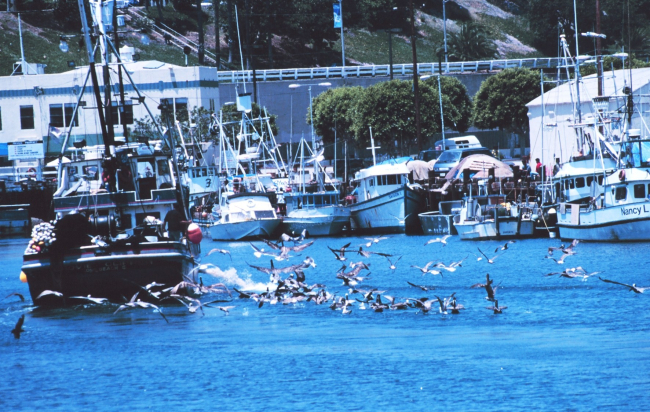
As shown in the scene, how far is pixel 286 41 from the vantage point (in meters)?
122

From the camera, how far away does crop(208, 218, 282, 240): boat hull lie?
204ft

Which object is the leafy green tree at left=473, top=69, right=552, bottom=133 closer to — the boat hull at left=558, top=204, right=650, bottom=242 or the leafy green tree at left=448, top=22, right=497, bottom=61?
A: the boat hull at left=558, top=204, right=650, bottom=242

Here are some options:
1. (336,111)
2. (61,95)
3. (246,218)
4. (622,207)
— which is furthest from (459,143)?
(622,207)

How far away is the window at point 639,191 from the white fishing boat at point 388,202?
1679 centimetres

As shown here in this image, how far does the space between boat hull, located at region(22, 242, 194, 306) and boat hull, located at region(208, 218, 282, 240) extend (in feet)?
103

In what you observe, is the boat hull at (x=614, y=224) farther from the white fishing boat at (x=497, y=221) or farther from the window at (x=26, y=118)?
the window at (x=26, y=118)

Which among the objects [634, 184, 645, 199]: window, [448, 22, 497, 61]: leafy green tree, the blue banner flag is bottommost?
[634, 184, 645, 199]: window

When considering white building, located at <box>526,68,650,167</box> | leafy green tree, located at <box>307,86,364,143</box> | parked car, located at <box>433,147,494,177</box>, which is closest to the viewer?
white building, located at <box>526,68,650,167</box>

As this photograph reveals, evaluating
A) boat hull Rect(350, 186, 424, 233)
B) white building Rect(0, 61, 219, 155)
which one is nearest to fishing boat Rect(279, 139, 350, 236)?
boat hull Rect(350, 186, 424, 233)

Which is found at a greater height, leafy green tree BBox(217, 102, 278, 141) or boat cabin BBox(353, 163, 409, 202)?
leafy green tree BBox(217, 102, 278, 141)

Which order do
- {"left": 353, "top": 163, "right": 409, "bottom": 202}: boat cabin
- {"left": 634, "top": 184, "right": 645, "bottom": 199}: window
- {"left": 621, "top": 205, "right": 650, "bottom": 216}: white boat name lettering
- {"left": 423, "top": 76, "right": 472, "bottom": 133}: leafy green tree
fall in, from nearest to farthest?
{"left": 621, "top": 205, "right": 650, "bottom": 216}: white boat name lettering, {"left": 634, "top": 184, "right": 645, "bottom": 199}: window, {"left": 353, "top": 163, "right": 409, "bottom": 202}: boat cabin, {"left": 423, "top": 76, "right": 472, "bottom": 133}: leafy green tree

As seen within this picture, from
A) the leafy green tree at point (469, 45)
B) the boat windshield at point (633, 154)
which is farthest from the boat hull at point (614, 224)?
the leafy green tree at point (469, 45)

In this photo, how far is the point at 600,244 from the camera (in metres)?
48.5

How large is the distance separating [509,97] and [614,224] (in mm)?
35605
